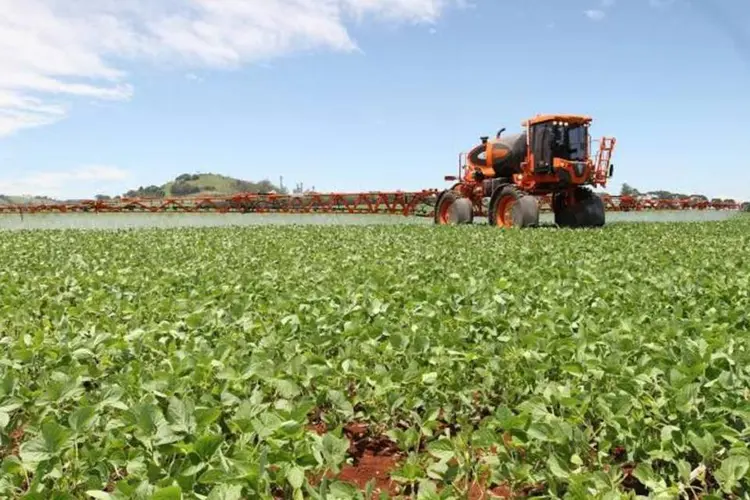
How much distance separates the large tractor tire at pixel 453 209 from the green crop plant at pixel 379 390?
16290 millimetres

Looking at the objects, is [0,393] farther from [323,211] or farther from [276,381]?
[323,211]

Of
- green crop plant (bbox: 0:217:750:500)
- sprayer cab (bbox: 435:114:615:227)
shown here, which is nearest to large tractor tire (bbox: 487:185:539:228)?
sprayer cab (bbox: 435:114:615:227)

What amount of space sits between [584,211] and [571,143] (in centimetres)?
222

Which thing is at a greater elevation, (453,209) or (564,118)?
(564,118)

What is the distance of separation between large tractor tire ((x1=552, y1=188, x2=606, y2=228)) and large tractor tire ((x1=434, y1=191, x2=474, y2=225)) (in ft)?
11.2

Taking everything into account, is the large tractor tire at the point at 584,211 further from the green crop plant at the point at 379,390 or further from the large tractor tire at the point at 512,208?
the green crop plant at the point at 379,390

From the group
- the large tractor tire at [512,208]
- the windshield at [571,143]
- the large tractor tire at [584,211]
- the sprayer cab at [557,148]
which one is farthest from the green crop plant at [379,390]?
the large tractor tire at [584,211]

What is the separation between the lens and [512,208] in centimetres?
2028

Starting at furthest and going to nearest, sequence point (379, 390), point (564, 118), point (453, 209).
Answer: point (453, 209) → point (564, 118) → point (379, 390)

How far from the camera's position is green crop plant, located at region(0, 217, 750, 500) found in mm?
2361

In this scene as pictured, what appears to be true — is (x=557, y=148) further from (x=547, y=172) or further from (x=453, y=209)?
(x=453, y=209)

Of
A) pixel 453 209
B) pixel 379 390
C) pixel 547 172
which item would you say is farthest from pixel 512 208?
pixel 379 390

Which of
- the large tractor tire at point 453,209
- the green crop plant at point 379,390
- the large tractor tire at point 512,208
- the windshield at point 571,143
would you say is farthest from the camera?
the large tractor tire at point 453,209

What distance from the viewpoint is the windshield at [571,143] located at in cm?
1988
